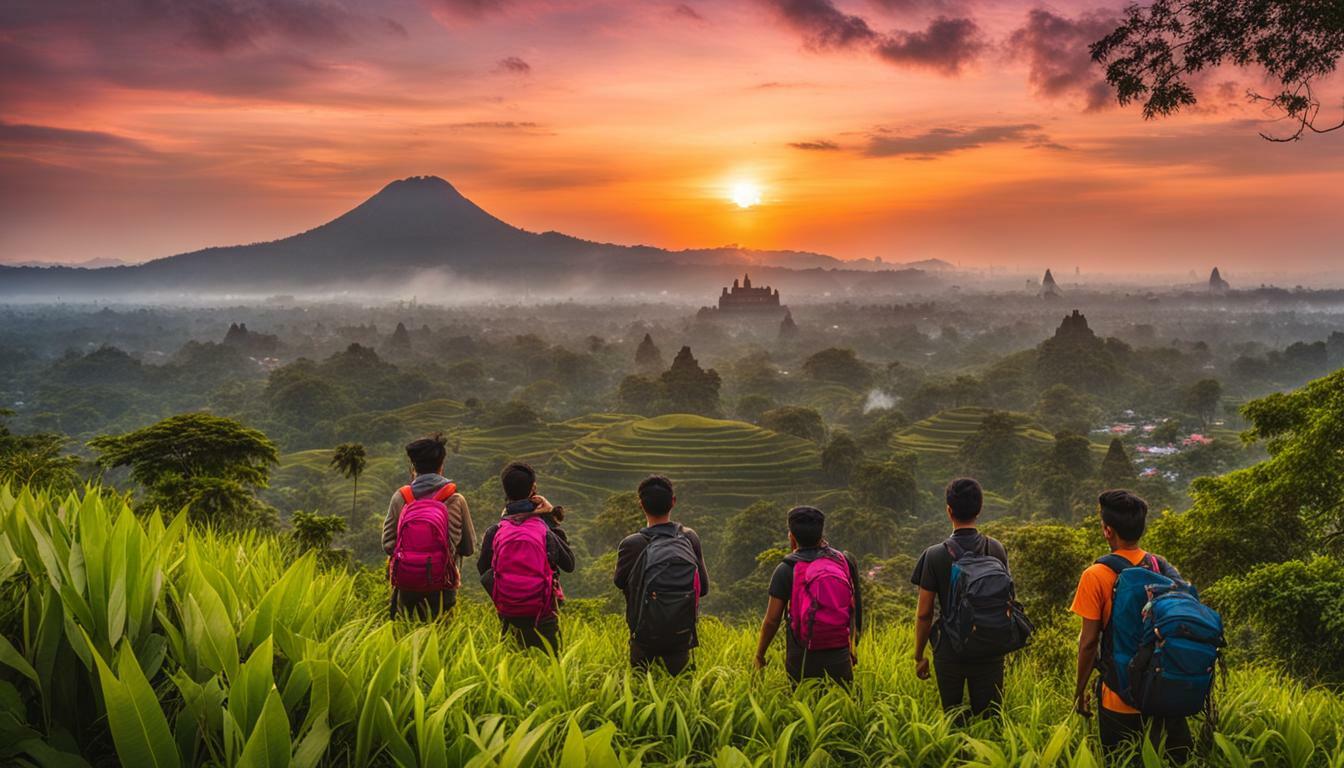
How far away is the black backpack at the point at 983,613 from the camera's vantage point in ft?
13.9

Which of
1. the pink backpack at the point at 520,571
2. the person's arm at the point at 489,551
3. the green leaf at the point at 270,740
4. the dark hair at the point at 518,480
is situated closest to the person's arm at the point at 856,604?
the pink backpack at the point at 520,571

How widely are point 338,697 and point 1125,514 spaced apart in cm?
377

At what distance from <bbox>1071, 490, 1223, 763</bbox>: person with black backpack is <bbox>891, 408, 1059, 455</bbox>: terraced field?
219 ft

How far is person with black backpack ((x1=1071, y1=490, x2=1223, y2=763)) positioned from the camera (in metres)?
3.49

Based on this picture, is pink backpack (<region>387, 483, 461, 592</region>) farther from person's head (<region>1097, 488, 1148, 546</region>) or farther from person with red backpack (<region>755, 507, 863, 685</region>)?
person's head (<region>1097, 488, 1148, 546</region>)

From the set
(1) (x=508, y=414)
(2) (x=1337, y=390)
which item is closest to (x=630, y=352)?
(1) (x=508, y=414)

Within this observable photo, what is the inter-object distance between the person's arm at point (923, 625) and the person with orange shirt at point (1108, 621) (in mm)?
778

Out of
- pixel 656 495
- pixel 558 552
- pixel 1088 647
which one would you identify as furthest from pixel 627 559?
pixel 1088 647

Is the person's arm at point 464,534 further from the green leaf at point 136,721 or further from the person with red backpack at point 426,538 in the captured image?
the green leaf at point 136,721

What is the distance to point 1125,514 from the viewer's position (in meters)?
3.92

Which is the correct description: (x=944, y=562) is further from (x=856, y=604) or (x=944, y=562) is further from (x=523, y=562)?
(x=523, y=562)

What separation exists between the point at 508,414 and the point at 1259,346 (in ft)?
511

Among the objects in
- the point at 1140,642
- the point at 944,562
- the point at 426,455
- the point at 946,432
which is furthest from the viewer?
the point at 946,432

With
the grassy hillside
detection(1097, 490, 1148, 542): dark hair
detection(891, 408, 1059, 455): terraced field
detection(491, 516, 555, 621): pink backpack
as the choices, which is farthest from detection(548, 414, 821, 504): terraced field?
detection(1097, 490, 1148, 542): dark hair
